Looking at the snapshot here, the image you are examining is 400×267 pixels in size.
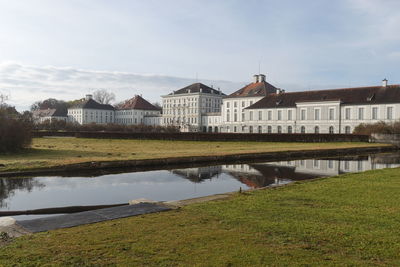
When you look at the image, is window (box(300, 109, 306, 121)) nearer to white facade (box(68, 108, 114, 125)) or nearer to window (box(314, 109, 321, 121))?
window (box(314, 109, 321, 121))

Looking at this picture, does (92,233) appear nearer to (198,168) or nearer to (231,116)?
(198,168)

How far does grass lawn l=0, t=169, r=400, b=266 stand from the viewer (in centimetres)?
436

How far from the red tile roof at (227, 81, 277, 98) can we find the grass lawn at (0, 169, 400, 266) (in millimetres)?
74445

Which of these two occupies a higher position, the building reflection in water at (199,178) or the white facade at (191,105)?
the white facade at (191,105)

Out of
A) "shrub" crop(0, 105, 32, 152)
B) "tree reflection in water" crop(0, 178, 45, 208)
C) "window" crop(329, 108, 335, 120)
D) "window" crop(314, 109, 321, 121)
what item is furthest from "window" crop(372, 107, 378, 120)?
"tree reflection in water" crop(0, 178, 45, 208)

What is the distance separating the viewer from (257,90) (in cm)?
8206

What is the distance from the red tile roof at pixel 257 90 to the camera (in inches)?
3189

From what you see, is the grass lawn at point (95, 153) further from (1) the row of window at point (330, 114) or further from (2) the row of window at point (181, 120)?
(2) the row of window at point (181, 120)

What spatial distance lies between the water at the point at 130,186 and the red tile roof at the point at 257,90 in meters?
66.2

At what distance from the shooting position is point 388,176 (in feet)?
41.8

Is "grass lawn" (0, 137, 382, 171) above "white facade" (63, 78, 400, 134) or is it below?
below

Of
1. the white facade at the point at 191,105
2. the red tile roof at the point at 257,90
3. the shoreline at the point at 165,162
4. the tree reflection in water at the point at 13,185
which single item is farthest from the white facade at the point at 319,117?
the tree reflection in water at the point at 13,185

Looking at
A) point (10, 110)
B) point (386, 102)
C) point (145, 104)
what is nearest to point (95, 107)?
point (145, 104)

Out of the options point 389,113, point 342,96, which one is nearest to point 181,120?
point 342,96
